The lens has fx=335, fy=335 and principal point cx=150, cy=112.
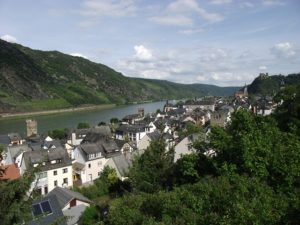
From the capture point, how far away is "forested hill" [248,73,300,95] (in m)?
172

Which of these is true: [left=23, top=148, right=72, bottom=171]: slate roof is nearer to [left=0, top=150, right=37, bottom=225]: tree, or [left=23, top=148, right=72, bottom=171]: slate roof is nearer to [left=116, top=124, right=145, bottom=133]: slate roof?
[left=0, top=150, right=37, bottom=225]: tree

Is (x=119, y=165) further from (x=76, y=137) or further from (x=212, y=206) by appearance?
(x=212, y=206)

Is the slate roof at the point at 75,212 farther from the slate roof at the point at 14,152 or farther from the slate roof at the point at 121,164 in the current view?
the slate roof at the point at 14,152

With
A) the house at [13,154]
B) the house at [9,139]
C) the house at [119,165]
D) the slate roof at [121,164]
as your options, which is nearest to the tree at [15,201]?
the house at [119,165]

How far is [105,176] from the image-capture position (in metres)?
35.6

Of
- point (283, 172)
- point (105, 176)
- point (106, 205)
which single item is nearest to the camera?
point (283, 172)

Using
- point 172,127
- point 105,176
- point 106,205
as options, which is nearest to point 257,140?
point 106,205

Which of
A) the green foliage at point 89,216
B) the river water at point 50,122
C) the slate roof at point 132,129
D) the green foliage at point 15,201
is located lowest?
the river water at point 50,122

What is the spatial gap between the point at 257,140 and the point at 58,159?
26.1m

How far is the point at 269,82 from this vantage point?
600 feet

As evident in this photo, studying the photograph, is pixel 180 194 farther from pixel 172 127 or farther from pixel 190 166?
pixel 172 127

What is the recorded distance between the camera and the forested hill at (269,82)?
171625 mm

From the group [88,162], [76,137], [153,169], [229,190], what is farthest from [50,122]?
[229,190]

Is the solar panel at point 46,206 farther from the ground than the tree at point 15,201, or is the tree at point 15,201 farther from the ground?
the tree at point 15,201
